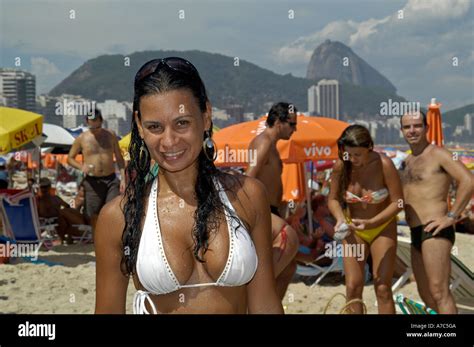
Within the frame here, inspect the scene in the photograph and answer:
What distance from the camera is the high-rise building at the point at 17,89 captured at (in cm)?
2765

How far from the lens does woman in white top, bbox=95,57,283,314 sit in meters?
1.65

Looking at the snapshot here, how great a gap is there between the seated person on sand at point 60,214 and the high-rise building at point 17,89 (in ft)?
61.1

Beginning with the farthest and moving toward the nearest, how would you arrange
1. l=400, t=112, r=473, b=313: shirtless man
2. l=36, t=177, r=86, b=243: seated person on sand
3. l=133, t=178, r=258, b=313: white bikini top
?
l=36, t=177, r=86, b=243: seated person on sand → l=400, t=112, r=473, b=313: shirtless man → l=133, t=178, r=258, b=313: white bikini top

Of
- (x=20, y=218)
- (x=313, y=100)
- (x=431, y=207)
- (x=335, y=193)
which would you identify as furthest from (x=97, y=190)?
(x=313, y=100)

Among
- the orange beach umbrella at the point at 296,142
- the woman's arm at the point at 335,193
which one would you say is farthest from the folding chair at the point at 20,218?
the woman's arm at the point at 335,193

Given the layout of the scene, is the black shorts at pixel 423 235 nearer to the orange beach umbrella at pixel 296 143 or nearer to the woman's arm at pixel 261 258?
the woman's arm at pixel 261 258

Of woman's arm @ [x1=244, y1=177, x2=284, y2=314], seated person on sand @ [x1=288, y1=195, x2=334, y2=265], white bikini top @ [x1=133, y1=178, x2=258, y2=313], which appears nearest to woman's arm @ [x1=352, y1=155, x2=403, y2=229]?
seated person on sand @ [x1=288, y1=195, x2=334, y2=265]

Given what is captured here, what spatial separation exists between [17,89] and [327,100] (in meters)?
69.4

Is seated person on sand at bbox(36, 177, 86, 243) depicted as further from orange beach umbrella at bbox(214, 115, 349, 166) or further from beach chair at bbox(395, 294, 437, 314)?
beach chair at bbox(395, 294, 437, 314)

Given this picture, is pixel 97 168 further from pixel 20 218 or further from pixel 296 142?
pixel 296 142

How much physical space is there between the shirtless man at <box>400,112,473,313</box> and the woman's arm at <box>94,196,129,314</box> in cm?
301

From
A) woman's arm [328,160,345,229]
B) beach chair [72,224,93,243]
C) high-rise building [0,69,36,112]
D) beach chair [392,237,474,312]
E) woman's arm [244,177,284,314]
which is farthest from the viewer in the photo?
high-rise building [0,69,36,112]

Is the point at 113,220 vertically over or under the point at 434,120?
under

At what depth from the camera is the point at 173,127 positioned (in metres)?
1.65
